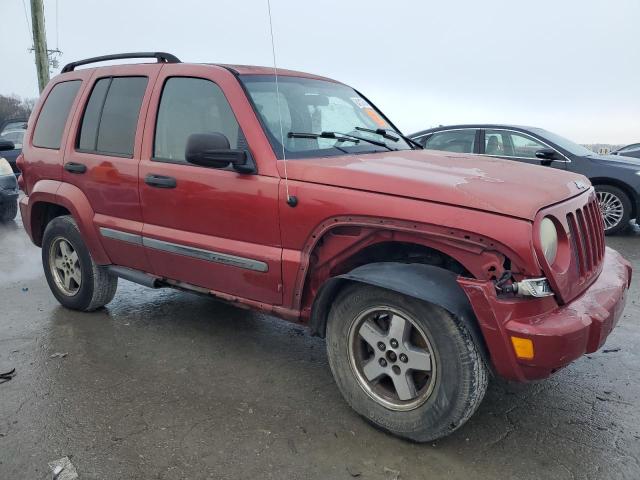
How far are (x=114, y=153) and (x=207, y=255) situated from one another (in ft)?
3.94

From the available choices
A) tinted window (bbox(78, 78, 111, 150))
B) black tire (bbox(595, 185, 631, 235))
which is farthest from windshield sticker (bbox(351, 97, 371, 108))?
black tire (bbox(595, 185, 631, 235))

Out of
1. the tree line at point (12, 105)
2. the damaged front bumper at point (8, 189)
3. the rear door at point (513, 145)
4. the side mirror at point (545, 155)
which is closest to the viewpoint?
the side mirror at point (545, 155)

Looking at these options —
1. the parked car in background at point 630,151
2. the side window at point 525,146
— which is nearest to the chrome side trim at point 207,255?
the side window at point 525,146

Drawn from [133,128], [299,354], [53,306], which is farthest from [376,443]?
[53,306]

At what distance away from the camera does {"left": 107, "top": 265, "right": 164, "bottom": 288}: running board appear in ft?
13.1

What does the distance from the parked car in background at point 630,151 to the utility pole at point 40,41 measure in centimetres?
1473

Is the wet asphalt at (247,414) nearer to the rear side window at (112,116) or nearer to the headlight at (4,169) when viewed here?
the rear side window at (112,116)

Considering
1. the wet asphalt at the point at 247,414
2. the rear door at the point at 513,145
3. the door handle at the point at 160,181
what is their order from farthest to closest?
1. the rear door at the point at 513,145
2. the door handle at the point at 160,181
3. the wet asphalt at the point at 247,414

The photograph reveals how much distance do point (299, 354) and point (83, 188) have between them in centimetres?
211

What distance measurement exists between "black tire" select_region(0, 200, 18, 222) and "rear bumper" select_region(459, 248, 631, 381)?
337 inches

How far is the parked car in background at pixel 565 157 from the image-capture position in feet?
25.9

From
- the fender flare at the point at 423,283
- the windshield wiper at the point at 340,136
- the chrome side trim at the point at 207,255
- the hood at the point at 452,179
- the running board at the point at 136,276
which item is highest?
the windshield wiper at the point at 340,136

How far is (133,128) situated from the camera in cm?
392

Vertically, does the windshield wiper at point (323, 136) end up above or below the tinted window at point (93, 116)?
below
